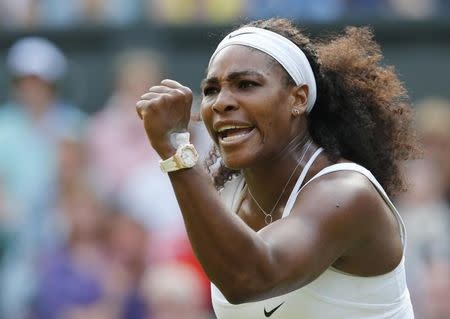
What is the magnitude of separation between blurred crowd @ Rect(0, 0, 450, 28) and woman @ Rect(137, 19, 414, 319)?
178 inches

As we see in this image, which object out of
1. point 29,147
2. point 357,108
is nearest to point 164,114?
point 357,108

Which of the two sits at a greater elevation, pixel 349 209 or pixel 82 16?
pixel 349 209

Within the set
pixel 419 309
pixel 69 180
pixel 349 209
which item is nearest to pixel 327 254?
pixel 349 209

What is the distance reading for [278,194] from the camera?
402cm

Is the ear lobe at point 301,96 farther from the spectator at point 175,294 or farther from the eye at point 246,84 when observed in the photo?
the spectator at point 175,294

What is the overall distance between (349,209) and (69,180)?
439 centimetres

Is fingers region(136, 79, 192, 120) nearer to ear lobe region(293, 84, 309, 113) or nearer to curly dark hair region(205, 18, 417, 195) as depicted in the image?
ear lobe region(293, 84, 309, 113)

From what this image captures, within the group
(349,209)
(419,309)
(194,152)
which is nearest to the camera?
(194,152)

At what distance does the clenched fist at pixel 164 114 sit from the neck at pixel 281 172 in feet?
1.86

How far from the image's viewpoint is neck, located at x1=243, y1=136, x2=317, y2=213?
13.0ft

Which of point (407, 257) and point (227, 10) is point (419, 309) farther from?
point (227, 10)

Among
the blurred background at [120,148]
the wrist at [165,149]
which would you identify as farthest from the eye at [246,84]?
the blurred background at [120,148]

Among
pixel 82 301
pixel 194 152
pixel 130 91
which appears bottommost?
pixel 82 301

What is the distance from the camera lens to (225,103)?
12.1 ft
